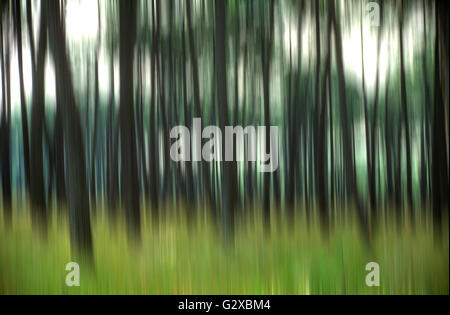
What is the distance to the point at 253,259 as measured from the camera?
134 cm

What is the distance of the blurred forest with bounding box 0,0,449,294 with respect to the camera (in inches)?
52.2

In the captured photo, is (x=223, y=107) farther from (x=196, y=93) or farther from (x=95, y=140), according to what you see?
(x=95, y=140)

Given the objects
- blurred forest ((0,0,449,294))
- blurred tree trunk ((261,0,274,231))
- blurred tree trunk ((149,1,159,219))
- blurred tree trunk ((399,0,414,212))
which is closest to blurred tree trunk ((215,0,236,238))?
Result: blurred forest ((0,0,449,294))

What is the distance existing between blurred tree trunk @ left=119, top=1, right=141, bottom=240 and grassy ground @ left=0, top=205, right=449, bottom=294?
6cm

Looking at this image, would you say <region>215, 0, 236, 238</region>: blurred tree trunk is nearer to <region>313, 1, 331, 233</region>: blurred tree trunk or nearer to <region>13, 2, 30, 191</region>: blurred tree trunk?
<region>313, 1, 331, 233</region>: blurred tree trunk

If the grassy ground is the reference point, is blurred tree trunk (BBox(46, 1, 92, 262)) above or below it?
above

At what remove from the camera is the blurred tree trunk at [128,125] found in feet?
4.37

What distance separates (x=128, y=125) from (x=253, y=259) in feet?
2.39

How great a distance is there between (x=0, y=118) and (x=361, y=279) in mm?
1585

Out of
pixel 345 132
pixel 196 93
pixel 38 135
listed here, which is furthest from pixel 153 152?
pixel 345 132

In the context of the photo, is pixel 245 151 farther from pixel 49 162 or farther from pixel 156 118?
pixel 49 162
